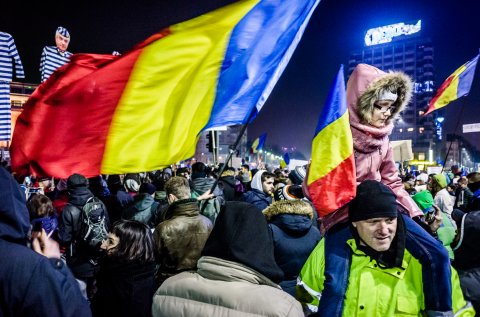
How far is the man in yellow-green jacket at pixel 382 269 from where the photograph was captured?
2811 mm

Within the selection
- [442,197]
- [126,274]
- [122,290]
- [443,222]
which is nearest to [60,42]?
[126,274]

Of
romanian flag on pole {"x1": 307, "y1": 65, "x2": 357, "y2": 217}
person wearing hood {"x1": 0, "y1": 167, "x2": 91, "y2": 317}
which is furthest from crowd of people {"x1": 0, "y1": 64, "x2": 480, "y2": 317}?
romanian flag on pole {"x1": 307, "y1": 65, "x2": 357, "y2": 217}

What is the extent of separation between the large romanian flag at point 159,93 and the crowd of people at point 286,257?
540 millimetres

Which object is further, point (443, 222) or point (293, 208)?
point (443, 222)

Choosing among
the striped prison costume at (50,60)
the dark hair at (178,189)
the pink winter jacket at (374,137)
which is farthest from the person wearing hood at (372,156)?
the striped prison costume at (50,60)

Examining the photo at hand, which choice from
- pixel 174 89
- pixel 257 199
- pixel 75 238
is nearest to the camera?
pixel 174 89

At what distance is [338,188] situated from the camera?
3344 mm

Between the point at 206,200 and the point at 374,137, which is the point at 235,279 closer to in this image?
the point at 374,137

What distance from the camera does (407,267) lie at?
2.87m

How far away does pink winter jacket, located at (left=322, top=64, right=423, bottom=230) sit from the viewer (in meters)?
3.52

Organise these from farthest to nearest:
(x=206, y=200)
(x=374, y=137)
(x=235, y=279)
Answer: (x=206, y=200), (x=374, y=137), (x=235, y=279)

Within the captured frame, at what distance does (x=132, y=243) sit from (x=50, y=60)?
3.82 m

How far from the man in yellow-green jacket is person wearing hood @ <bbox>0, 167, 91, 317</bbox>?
5.83ft

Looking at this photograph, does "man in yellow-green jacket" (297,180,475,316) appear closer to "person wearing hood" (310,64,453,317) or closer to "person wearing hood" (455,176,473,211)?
"person wearing hood" (310,64,453,317)
